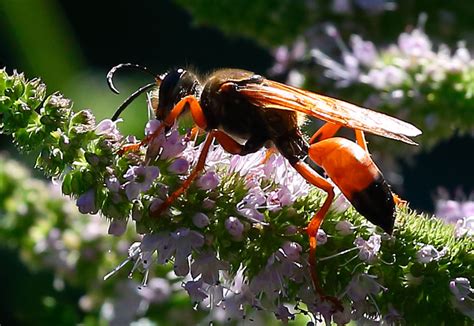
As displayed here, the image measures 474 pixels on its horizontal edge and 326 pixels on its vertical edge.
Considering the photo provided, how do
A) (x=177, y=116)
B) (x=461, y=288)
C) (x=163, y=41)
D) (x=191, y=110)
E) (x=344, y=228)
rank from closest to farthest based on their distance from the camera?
(x=461, y=288), (x=344, y=228), (x=177, y=116), (x=191, y=110), (x=163, y=41)

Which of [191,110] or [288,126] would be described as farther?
[288,126]

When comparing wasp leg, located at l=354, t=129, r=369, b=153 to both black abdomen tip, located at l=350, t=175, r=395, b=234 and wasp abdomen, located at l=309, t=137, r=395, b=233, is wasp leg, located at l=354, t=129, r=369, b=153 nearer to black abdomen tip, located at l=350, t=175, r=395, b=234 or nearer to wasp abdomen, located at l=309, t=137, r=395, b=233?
wasp abdomen, located at l=309, t=137, r=395, b=233

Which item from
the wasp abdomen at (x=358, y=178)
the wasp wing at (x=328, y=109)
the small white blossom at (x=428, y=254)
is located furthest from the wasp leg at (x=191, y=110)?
the small white blossom at (x=428, y=254)

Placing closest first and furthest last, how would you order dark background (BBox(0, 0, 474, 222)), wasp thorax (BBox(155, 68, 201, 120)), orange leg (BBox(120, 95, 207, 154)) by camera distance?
orange leg (BBox(120, 95, 207, 154)) < wasp thorax (BBox(155, 68, 201, 120)) < dark background (BBox(0, 0, 474, 222))

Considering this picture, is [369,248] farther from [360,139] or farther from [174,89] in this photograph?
[174,89]

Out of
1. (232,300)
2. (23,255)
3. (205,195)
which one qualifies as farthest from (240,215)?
(23,255)

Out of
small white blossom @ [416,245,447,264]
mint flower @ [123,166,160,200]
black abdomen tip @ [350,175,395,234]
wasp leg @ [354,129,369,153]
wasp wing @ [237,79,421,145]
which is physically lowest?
small white blossom @ [416,245,447,264]

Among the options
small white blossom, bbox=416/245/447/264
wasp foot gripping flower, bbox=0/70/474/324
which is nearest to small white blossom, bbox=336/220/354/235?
wasp foot gripping flower, bbox=0/70/474/324

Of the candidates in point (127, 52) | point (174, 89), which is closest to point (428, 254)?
point (174, 89)
